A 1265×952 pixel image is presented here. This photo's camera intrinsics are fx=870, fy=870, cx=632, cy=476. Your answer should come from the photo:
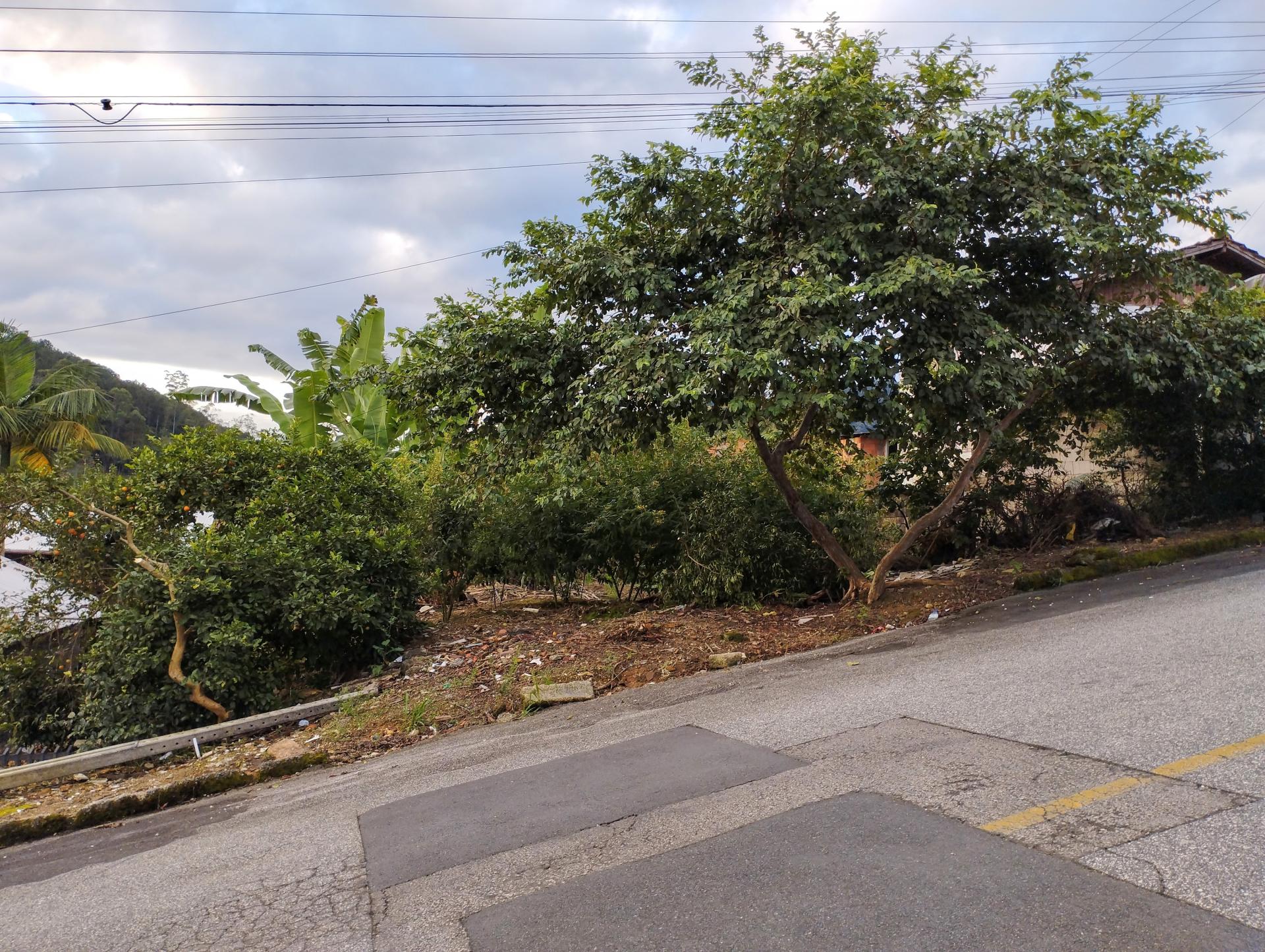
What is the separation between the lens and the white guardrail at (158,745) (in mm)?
7415

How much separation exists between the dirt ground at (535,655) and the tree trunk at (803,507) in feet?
1.33

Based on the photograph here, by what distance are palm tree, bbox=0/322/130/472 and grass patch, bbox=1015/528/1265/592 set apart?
21377 millimetres

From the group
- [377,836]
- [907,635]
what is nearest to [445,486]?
[907,635]

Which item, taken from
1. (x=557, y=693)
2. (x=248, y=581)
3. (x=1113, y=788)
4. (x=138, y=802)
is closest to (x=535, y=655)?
(x=557, y=693)

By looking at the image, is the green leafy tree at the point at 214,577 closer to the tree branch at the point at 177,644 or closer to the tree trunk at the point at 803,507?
the tree branch at the point at 177,644

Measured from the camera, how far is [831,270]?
29.3 feet

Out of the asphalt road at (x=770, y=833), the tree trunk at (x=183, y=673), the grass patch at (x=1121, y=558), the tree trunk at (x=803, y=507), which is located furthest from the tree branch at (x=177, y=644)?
the grass patch at (x=1121, y=558)

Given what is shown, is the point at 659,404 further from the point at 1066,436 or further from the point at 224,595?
the point at 1066,436

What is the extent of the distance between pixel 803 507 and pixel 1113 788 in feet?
21.5

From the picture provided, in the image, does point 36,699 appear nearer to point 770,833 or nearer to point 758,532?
point 758,532

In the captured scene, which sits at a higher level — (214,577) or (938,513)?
(214,577)

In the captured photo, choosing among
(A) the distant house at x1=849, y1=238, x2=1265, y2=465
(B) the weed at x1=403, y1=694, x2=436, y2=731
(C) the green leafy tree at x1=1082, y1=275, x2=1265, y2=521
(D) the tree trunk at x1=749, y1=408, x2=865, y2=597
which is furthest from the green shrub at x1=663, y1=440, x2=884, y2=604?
(B) the weed at x1=403, y1=694, x2=436, y2=731

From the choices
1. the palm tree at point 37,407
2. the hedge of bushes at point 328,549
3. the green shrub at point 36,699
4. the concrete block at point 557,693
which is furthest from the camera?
the palm tree at point 37,407

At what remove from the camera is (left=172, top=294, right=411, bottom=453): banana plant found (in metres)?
15.6
